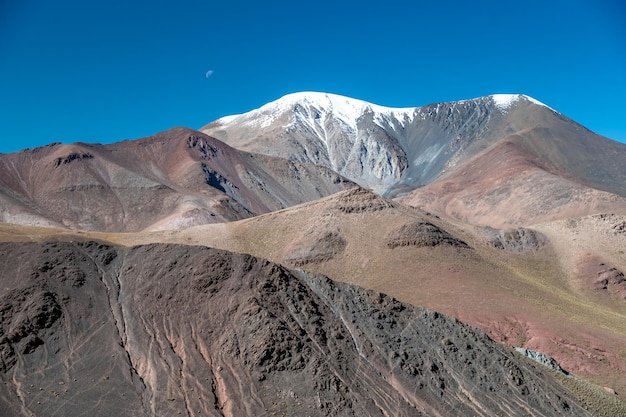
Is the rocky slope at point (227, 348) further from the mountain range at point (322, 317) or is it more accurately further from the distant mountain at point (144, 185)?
the distant mountain at point (144, 185)

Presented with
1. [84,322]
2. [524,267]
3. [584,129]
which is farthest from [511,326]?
[584,129]

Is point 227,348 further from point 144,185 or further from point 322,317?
point 144,185

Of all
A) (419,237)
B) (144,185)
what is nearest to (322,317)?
(419,237)

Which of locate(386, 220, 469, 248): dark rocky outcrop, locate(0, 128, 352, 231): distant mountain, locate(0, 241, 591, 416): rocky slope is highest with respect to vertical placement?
locate(0, 128, 352, 231): distant mountain

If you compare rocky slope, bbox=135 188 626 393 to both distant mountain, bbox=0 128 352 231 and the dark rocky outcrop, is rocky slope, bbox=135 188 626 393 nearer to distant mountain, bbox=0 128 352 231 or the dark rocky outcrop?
the dark rocky outcrop

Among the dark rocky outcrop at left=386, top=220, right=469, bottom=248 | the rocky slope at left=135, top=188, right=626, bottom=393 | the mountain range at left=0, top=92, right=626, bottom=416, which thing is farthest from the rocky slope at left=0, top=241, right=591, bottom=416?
the dark rocky outcrop at left=386, top=220, right=469, bottom=248

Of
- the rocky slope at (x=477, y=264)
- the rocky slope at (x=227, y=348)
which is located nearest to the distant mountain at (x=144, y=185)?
the rocky slope at (x=477, y=264)
